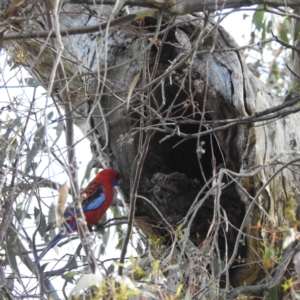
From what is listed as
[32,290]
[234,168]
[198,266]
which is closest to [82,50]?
[234,168]

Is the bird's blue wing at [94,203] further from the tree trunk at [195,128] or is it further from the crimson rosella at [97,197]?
the tree trunk at [195,128]

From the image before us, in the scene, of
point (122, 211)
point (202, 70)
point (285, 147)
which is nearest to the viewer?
point (202, 70)

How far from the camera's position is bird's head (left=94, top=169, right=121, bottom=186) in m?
3.77

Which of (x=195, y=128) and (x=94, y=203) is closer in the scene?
(x=195, y=128)

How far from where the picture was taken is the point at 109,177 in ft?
13.0

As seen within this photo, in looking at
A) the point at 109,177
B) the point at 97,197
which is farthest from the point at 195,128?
the point at 97,197

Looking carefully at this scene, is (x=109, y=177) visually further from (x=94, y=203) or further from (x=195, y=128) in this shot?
(x=195, y=128)

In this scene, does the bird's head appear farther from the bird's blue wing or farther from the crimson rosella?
the bird's blue wing

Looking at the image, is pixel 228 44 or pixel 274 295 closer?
pixel 274 295

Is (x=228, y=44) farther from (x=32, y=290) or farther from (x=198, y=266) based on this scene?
(x=32, y=290)

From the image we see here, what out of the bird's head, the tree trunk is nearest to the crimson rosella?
the bird's head

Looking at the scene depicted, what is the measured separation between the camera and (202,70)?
334 centimetres

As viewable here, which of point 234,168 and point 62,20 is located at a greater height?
point 62,20

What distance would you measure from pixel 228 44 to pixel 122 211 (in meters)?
2.38
